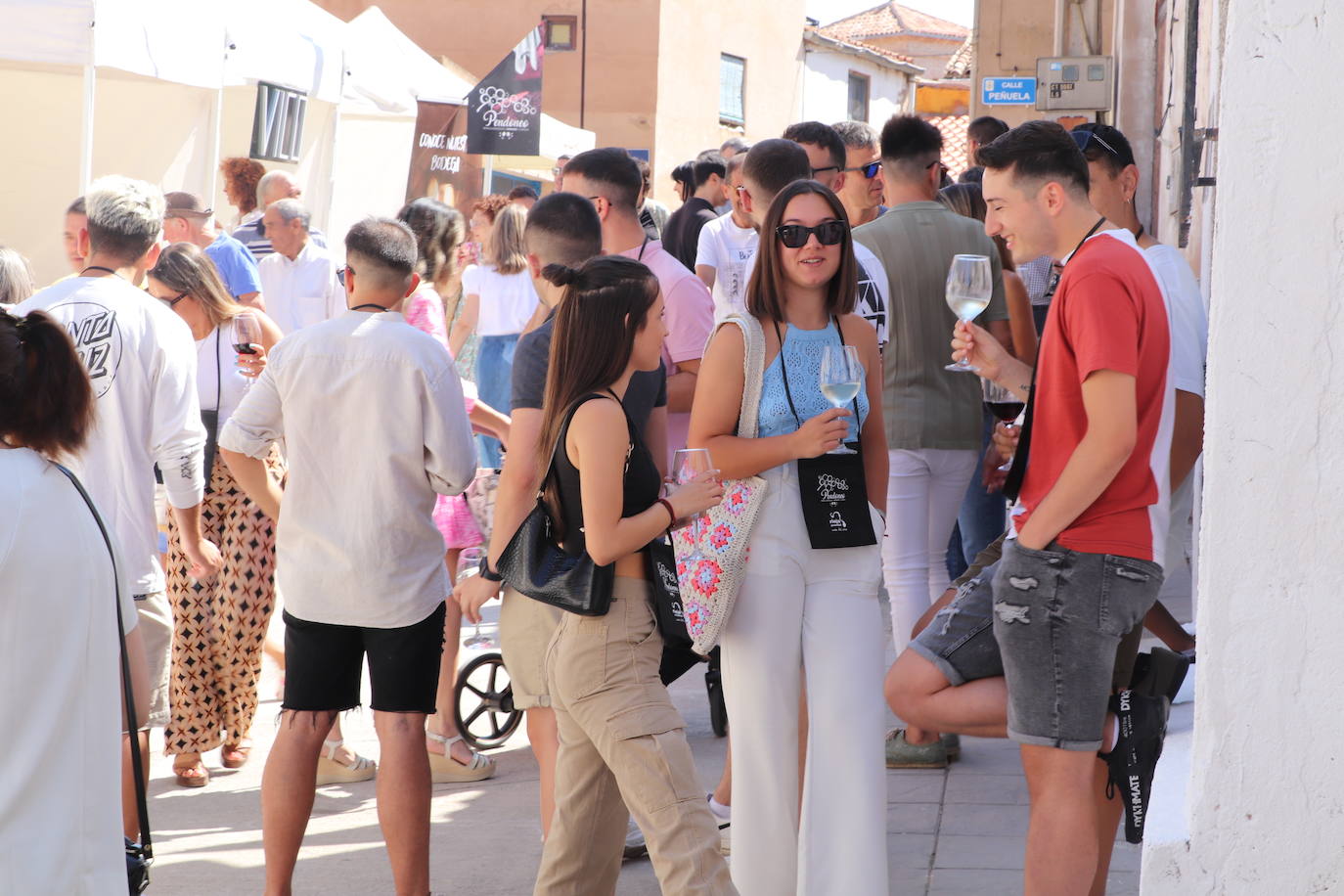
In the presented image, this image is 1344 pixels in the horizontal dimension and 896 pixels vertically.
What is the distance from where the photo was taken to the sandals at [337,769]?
5742 millimetres

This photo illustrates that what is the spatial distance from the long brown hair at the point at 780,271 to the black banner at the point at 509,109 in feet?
34.4

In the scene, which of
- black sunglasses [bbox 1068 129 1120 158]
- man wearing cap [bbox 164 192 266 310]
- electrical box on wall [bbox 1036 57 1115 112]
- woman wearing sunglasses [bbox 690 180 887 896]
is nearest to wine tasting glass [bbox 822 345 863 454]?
woman wearing sunglasses [bbox 690 180 887 896]

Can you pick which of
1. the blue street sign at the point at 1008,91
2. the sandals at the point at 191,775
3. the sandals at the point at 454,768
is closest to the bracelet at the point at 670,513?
the sandals at the point at 454,768

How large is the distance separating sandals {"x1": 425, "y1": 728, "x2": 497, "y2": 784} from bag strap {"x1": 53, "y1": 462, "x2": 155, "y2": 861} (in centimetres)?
280

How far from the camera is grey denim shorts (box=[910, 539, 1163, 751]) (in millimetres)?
3312

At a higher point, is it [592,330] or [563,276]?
[563,276]

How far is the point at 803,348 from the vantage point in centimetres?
394

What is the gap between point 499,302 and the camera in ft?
25.6

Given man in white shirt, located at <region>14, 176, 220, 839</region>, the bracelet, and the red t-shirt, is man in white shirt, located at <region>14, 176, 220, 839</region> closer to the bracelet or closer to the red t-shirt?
the bracelet

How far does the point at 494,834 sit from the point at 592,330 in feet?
7.29

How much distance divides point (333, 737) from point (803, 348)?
2866mm

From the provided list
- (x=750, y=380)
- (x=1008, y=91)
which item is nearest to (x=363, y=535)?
(x=750, y=380)

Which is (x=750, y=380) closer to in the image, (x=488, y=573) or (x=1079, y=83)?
(x=488, y=573)

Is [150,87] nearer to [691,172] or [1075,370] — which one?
[691,172]
